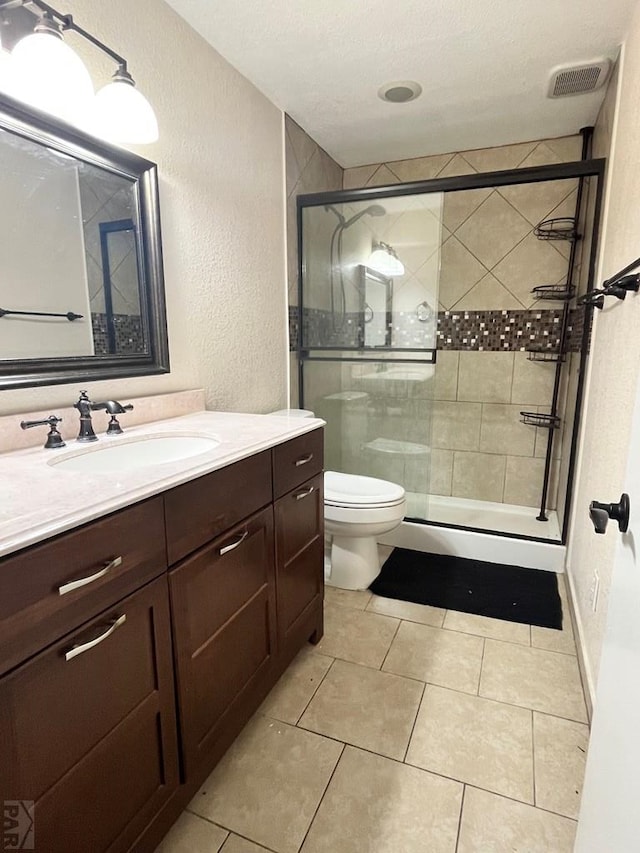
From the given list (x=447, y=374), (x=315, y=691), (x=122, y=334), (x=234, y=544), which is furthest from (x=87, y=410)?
(x=447, y=374)

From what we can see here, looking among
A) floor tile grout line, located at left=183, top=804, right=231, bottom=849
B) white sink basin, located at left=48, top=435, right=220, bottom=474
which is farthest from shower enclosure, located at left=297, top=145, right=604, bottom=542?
floor tile grout line, located at left=183, top=804, right=231, bottom=849

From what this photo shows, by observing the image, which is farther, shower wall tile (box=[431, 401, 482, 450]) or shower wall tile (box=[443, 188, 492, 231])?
shower wall tile (box=[431, 401, 482, 450])

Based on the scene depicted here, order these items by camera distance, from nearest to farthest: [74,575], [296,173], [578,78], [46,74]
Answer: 1. [74,575]
2. [46,74]
3. [578,78]
4. [296,173]

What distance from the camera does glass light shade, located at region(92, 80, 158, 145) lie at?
123cm

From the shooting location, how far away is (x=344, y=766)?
4.22 feet

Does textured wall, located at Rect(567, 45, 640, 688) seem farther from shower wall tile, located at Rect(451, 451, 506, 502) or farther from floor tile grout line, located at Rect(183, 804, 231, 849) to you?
floor tile grout line, located at Rect(183, 804, 231, 849)

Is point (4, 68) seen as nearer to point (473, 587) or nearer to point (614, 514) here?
point (614, 514)

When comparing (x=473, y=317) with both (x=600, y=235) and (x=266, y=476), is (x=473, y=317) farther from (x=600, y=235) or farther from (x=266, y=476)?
(x=266, y=476)

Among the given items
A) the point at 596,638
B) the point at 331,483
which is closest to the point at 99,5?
the point at 331,483

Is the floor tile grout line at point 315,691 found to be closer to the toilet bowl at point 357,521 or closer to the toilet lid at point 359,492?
the toilet bowl at point 357,521

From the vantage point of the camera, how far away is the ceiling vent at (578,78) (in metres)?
1.90

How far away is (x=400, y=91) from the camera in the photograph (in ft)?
6.88

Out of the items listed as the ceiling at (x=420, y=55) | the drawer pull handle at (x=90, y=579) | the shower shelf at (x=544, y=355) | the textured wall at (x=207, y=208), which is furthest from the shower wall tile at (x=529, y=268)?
the drawer pull handle at (x=90, y=579)

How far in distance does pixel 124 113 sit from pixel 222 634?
4.63 ft
